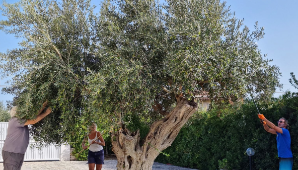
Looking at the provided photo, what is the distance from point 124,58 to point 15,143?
9.91ft

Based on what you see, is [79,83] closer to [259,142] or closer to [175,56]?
[175,56]

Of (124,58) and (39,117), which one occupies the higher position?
(124,58)

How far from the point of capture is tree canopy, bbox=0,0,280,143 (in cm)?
640

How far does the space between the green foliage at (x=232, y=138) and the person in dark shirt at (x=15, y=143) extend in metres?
5.63

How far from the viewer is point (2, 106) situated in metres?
26.8

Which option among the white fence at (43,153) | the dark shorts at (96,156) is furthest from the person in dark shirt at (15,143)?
the white fence at (43,153)

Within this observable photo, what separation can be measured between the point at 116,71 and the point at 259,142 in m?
5.83

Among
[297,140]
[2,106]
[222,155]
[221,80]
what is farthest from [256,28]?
[2,106]

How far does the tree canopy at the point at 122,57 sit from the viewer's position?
6402mm

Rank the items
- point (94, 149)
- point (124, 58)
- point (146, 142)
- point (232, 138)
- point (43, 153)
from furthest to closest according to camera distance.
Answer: point (43, 153) < point (232, 138) < point (94, 149) < point (146, 142) < point (124, 58)

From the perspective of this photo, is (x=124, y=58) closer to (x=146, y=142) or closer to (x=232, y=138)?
(x=146, y=142)

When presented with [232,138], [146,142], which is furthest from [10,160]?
[232,138]

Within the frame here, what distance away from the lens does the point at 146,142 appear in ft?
27.3

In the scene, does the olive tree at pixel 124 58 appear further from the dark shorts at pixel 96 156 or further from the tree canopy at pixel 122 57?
the dark shorts at pixel 96 156
